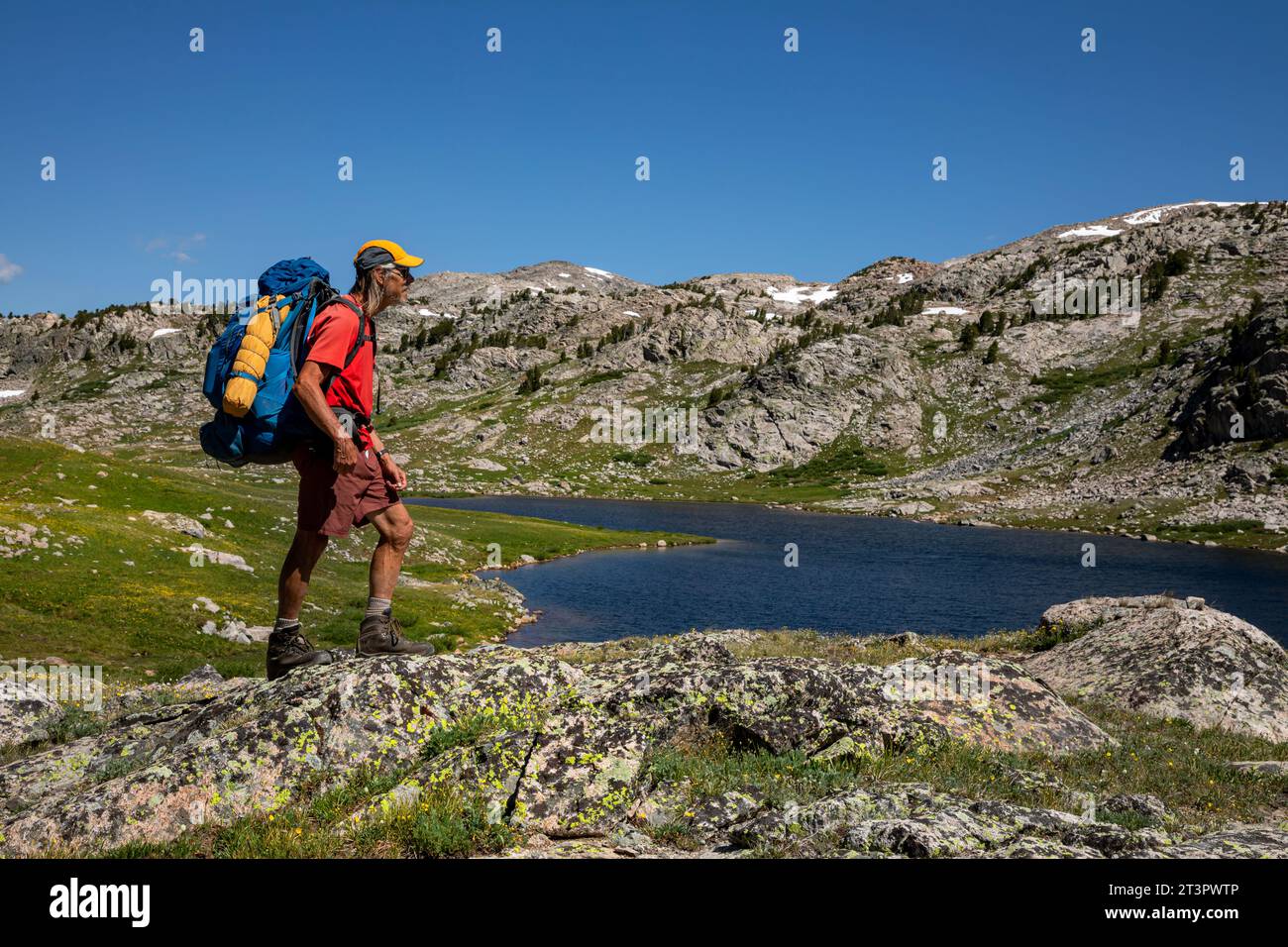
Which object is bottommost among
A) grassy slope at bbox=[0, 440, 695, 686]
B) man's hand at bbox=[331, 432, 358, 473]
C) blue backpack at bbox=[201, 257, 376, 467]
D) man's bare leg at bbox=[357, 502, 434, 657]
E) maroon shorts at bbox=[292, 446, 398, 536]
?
grassy slope at bbox=[0, 440, 695, 686]

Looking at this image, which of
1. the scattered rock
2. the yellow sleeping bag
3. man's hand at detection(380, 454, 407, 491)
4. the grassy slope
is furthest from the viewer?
the scattered rock

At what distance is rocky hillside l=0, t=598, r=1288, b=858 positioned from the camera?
7.09 meters

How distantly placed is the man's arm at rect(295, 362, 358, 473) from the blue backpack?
0.32 metres

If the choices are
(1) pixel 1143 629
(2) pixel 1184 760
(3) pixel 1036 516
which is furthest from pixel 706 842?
(3) pixel 1036 516

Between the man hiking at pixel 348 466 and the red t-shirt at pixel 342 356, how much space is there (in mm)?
12

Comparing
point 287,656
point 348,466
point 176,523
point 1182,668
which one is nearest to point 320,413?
point 348,466

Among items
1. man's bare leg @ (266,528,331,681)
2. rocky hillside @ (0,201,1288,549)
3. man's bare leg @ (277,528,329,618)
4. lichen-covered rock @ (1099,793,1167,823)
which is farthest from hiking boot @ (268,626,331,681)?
rocky hillside @ (0,201,1288,549)

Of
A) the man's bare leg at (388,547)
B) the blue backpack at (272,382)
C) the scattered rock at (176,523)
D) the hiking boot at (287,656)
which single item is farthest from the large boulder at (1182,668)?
the scattered rock at (176,523)

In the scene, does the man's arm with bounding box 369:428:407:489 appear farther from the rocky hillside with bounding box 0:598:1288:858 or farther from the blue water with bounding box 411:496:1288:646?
the blue water with bounding box 411:496:1288:646

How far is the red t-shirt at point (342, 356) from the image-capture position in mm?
9484

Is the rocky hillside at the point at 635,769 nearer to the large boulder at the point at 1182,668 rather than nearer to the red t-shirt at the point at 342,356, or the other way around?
the large boulder at the point at 1182,668

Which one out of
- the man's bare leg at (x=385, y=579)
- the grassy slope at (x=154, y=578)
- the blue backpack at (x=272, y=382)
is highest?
the blue backpack at (x=272, y=382)

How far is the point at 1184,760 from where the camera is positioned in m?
11.3
